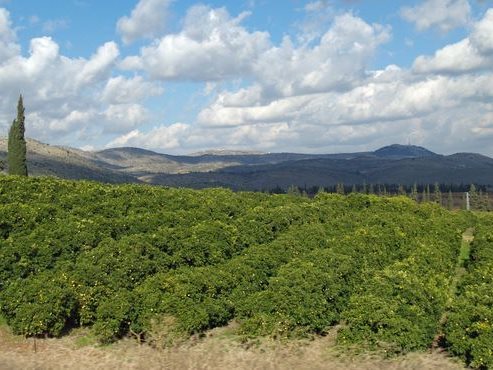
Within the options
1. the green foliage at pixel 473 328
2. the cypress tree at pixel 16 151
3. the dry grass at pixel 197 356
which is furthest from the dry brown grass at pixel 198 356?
the cypress tree at pixel 16 151

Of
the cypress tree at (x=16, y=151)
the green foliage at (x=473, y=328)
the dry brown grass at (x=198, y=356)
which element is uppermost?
the cypress tree at (x=16, y=151)

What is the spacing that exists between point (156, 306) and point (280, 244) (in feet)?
27.3

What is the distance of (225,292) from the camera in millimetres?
20109

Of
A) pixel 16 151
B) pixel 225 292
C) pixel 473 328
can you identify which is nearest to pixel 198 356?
pixel 225 292

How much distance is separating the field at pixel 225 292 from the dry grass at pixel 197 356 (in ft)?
0.26

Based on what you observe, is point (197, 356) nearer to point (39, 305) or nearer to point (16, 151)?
point (39, 305)

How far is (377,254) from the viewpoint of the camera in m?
26.5

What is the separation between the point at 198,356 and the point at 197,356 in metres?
0.03

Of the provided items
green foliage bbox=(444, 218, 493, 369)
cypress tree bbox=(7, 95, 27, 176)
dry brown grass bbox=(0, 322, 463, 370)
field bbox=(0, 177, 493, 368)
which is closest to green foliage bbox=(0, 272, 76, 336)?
field bbox=(0, 177, 493, 368)

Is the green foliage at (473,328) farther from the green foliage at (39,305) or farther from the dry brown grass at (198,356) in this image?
the green foliage at (39,305)

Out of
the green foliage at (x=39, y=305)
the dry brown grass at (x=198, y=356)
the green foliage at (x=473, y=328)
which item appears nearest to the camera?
the green foliage at (x=473, y=328)

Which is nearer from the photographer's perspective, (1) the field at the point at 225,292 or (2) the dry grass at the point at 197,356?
(2) the dry grass at the point at 197,356

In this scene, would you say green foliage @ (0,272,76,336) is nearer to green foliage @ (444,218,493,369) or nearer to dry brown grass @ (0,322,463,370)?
dry brown grass @ (0,322,463,370)

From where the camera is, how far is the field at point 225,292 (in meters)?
17.3
